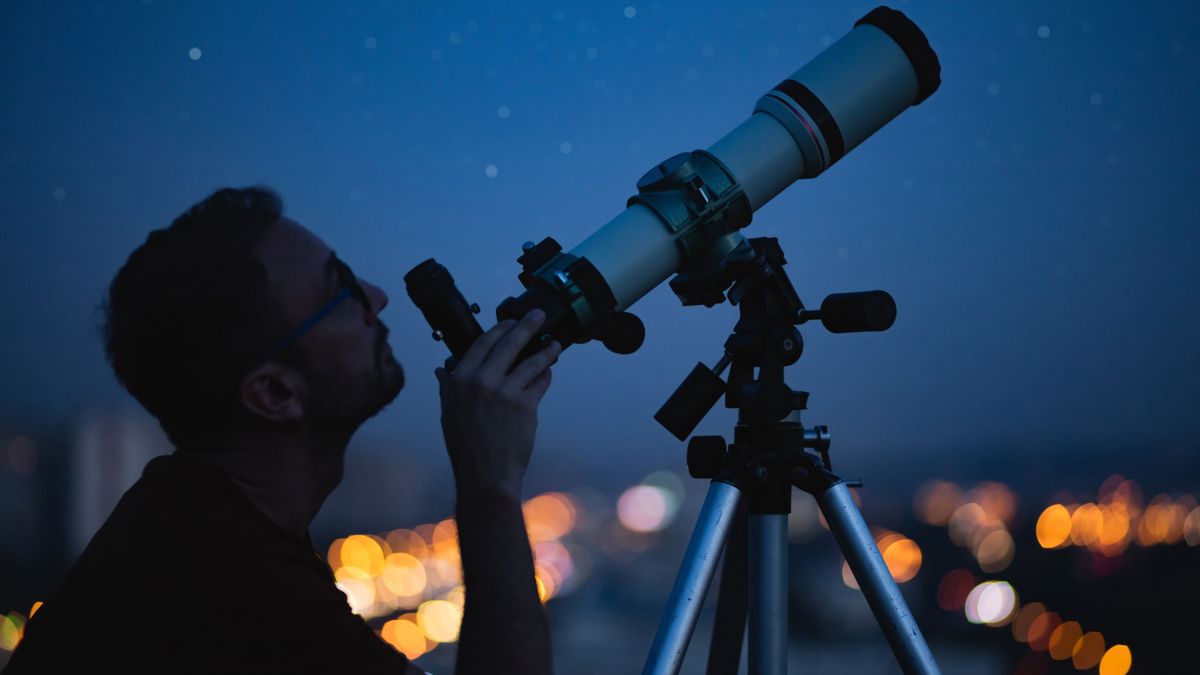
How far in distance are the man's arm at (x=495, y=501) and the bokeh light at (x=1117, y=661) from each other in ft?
92.2

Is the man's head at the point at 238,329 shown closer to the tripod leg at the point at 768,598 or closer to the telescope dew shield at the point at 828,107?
the telescope dew shield at the point at 828,107

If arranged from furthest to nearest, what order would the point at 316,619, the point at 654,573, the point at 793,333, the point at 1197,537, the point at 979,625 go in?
the point at 1197,537 → the point at 979,625 → the point at 654,573 → the point at 793,333 → the point at 316,619

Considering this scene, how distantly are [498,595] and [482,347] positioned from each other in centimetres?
32

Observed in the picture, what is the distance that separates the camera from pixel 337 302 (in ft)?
3.84

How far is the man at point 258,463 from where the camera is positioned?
90 centimetres

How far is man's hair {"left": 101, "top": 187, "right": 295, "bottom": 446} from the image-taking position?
3.52 feet

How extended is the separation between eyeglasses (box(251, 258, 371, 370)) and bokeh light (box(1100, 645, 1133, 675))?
2818 cm

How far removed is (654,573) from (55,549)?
1935 cm

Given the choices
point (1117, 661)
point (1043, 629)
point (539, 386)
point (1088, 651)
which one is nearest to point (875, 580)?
point (539, 386)

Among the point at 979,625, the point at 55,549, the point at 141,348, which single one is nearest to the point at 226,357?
the point at 141,348

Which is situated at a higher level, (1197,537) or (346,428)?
(1197,537)

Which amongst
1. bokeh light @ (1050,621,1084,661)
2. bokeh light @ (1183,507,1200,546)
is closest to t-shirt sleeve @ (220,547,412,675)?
bokeh light @ (1050,621,1084,661)

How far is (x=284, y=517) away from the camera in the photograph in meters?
1.16

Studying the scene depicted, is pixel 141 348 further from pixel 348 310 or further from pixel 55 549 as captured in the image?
pixel 55 549
